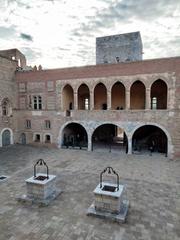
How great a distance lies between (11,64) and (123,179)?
57.8 ft

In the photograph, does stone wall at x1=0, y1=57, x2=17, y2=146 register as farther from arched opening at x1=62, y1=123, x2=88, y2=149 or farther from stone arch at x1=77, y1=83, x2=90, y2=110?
stone arch at x1=77, y1=83, x2=90, y2=110

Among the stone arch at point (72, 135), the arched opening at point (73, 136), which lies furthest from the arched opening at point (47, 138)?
the arched opening at point (73, 136)

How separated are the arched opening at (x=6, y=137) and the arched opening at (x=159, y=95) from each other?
16426mm

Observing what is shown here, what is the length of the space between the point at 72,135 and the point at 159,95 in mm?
11024

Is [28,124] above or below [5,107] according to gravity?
below

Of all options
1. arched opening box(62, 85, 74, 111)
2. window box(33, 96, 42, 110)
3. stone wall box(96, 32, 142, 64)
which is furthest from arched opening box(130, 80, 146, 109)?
window box(33, 96, 42, 110)

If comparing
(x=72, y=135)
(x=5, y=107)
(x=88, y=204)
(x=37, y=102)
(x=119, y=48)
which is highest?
(x=119, y=48)

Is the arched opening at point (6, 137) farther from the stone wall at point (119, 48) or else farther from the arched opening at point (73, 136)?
the stone wall at point (119, 48)

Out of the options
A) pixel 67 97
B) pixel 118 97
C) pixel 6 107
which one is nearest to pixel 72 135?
pixel 67 97

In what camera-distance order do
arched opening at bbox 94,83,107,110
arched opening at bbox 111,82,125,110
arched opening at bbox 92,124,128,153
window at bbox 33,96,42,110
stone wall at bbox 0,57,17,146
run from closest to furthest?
stone wall at bbox 0,57,17,146
window at bbox 33,96,42,110
arched opening at bbox 92,124,128,153
arched opening at bbox 111,82,125,110
arched opening at bbox 94,83,107,110

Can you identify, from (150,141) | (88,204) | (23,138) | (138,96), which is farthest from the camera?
(23,138)

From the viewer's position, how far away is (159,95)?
811 inches

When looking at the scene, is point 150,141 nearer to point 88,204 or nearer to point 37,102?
point 37,102

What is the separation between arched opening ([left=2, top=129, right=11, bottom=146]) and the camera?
20.5 metres
